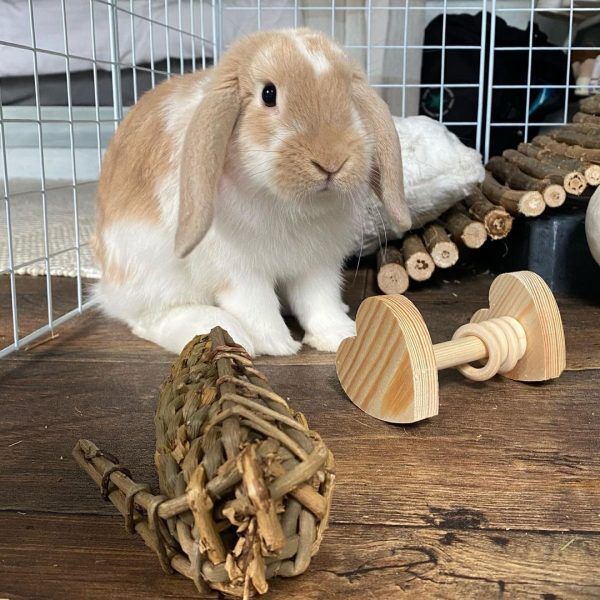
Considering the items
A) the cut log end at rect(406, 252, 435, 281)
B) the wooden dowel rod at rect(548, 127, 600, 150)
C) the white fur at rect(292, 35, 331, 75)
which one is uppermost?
the white fur at rect(292, 35, 331, 75)

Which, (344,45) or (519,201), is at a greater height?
(344,45)

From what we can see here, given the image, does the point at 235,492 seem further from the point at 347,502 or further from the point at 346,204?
the point at 346,204

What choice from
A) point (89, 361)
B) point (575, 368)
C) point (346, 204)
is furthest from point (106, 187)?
point (575, 368)

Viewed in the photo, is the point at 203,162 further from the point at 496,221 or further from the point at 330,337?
the point at 496,221

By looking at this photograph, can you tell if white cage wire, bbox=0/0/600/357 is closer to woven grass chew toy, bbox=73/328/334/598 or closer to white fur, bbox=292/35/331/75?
white fur, bbox=292/35/331/75

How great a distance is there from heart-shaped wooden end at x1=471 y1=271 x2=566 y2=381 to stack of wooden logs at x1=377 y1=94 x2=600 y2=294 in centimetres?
57

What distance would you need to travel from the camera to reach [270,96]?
4.21ft

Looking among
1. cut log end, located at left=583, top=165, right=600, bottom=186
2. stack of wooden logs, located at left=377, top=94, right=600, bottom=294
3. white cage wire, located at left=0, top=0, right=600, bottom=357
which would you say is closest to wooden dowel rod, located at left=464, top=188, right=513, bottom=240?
stack of wooden logs, located at left=377, top=94, right=600, bottom=294

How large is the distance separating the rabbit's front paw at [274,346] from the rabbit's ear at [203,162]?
0.92ft

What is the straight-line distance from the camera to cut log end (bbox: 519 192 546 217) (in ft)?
6.04

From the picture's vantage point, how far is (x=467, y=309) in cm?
181

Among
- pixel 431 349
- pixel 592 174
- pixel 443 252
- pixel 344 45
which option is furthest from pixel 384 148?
pixel 344 45

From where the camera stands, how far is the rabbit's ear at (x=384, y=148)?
54.4 inches

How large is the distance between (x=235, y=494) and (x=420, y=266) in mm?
1318
